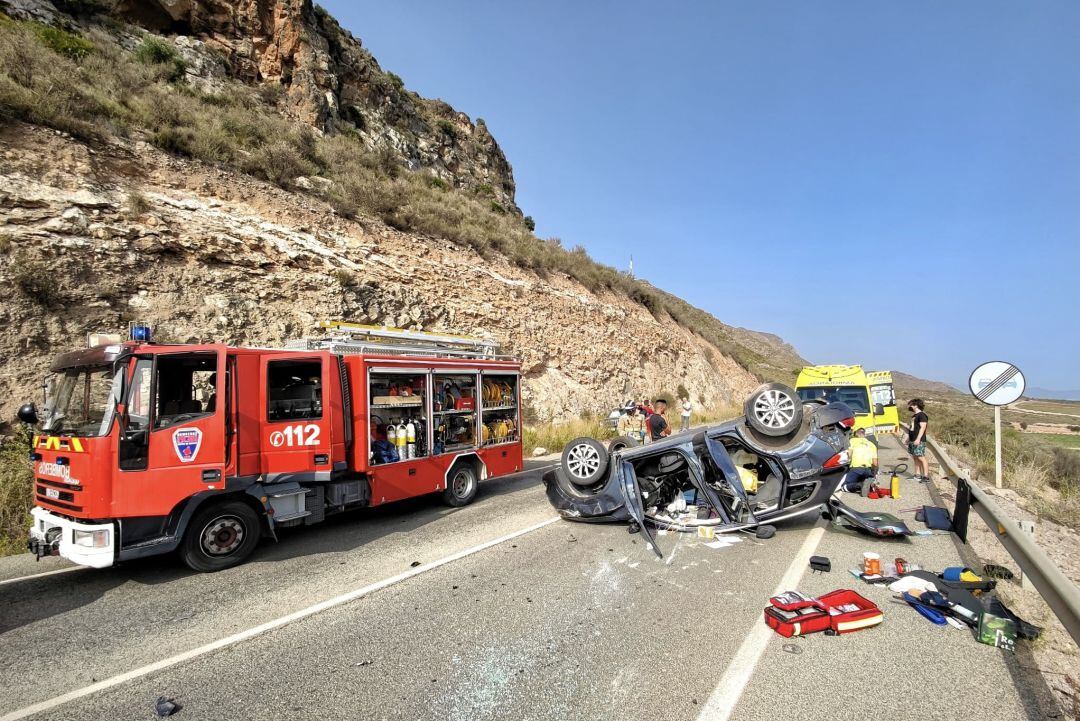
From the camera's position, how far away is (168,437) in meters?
5.06

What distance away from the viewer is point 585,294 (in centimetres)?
2388

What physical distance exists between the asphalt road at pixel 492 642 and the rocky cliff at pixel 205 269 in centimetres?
571

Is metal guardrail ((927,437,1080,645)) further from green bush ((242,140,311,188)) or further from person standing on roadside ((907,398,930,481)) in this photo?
green bush ((242,140,311,188))

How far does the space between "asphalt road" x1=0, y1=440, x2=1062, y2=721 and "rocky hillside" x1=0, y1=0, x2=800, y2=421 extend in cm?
638

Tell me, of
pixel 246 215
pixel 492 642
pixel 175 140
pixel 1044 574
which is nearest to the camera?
pixel 1044 574

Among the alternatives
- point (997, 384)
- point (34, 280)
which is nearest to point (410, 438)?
point (34, 280)

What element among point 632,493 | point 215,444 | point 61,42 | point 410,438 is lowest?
point 632,493

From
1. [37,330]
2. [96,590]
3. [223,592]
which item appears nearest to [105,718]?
[223,592]

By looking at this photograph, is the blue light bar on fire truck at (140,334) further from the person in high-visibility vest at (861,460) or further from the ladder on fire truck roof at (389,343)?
the person in high-visibility vest at (861,460)

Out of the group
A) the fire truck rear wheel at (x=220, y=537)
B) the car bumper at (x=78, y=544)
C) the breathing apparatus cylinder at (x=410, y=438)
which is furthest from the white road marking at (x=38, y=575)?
the breathing apparatus cylinder at (x=410, y=438)

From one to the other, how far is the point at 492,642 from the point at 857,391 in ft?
42.9

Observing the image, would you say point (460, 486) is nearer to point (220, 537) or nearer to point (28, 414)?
point (220, 537)

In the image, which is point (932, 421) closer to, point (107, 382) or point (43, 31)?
point (107, 382)

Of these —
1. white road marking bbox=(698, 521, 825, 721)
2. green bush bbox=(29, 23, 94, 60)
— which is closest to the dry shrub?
white road marking bbox=(698, 521, 825, 721)
